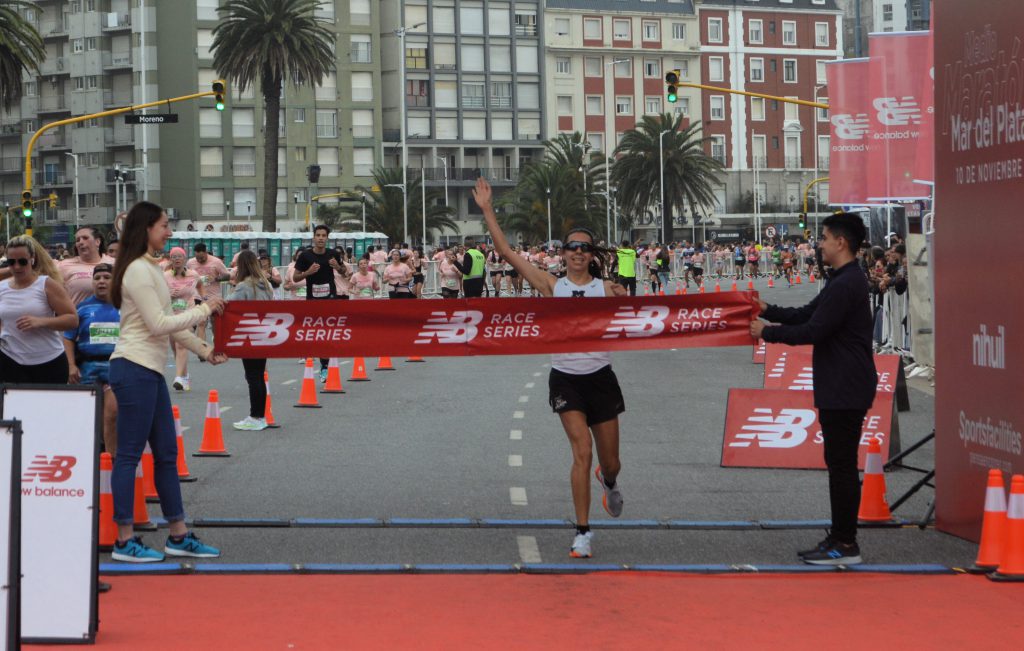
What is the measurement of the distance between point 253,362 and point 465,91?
346 ft

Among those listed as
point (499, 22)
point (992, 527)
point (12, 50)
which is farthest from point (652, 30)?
point (992, 527)

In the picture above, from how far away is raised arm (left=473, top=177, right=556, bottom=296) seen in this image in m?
9.37

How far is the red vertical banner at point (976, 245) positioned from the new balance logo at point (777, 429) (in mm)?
3338

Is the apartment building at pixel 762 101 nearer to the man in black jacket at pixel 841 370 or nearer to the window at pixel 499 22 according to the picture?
the window at pixel 499 22

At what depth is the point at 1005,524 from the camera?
8.23m

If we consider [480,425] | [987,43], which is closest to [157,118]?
[480,425]

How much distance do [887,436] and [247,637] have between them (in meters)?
7.30

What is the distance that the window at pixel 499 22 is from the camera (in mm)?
120375

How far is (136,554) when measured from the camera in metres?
8.67

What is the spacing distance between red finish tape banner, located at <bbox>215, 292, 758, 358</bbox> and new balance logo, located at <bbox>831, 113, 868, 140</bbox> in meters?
19.5

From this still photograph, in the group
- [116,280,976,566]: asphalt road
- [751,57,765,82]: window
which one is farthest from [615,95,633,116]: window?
[116,280,976,566]: asphalt road

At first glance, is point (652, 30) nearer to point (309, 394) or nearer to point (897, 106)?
point (897, 106)

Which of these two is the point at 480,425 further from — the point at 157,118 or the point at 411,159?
the point at 411,159

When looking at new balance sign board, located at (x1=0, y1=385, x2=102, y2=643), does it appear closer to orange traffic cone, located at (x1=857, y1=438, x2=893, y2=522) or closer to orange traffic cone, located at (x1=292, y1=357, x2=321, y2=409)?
orange traffic cone, located at (x1=857, y1=438, x2=893, y2=522)
